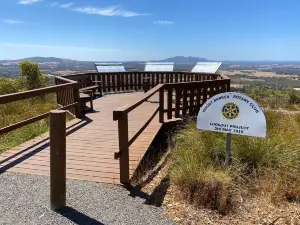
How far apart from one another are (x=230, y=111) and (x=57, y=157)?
226 centimetres

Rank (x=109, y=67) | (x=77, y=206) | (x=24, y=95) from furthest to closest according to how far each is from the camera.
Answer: (x=109, y=67) < (x=24, y=95) < (x=77, y=206)

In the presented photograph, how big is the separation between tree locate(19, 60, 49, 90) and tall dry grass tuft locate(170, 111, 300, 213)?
10.3 m

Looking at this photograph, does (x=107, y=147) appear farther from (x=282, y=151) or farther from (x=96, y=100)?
(x=96, y=100)

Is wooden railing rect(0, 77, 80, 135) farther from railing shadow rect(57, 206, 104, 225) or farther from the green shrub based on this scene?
railing shadow rect(57, 206, 104, 225)

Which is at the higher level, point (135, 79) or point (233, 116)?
point (135, 79)

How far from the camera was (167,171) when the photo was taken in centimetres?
427

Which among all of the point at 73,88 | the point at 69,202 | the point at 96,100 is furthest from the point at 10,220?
the point at 96,100

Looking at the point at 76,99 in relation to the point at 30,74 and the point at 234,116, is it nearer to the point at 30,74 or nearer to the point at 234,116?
the point at 234,116

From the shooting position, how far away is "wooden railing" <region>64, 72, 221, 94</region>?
39.0ft

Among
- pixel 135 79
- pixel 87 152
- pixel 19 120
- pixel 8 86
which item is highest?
pixel 135 79

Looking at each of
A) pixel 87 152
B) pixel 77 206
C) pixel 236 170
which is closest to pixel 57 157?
pixel 77 206

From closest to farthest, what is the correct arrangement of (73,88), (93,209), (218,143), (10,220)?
(10,220)
(93,209)
(218,143)
(73,88)

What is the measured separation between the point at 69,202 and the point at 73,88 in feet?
14.3

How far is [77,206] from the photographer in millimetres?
3195
